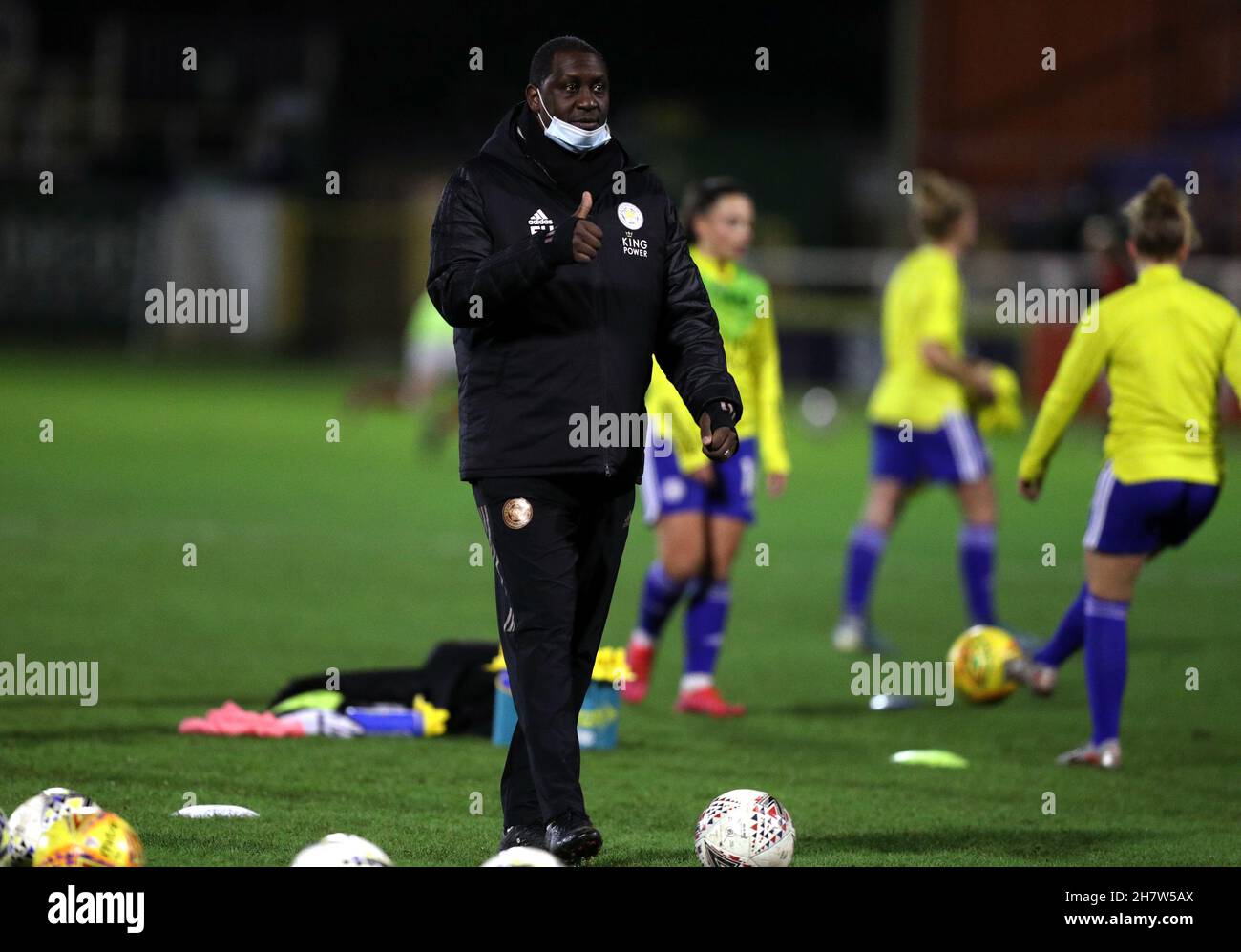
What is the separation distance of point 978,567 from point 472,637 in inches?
103

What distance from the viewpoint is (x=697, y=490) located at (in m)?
8.79

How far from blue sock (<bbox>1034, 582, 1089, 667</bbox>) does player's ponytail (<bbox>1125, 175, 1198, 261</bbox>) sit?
4.93ft

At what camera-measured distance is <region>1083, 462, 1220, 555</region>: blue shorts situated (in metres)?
7.46

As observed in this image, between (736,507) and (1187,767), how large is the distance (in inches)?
85.6

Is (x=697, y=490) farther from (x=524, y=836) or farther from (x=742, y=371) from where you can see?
(x=524, y=836)

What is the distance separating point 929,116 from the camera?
108ft

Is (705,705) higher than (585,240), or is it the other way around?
(585,240)

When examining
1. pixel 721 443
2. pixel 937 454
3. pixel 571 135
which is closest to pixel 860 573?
pixel 937 454

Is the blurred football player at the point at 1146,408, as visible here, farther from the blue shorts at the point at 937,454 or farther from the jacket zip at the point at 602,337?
the blue shorts at the point at 937,454

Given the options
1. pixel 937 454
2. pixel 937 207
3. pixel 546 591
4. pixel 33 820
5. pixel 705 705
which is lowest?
pixel 33 820

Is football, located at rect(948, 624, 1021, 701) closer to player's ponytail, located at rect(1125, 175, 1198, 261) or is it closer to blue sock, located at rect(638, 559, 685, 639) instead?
blue sock, located at rect(638, 559, 685, 639)

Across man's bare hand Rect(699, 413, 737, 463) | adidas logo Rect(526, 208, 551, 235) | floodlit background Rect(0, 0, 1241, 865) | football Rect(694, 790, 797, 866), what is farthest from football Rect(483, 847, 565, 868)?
adidas logo Rect(526, 208, 551, 235)

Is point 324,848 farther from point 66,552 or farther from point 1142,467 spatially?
point 66,552

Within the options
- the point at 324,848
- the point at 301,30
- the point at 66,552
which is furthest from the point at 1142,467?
the point at 301,30
